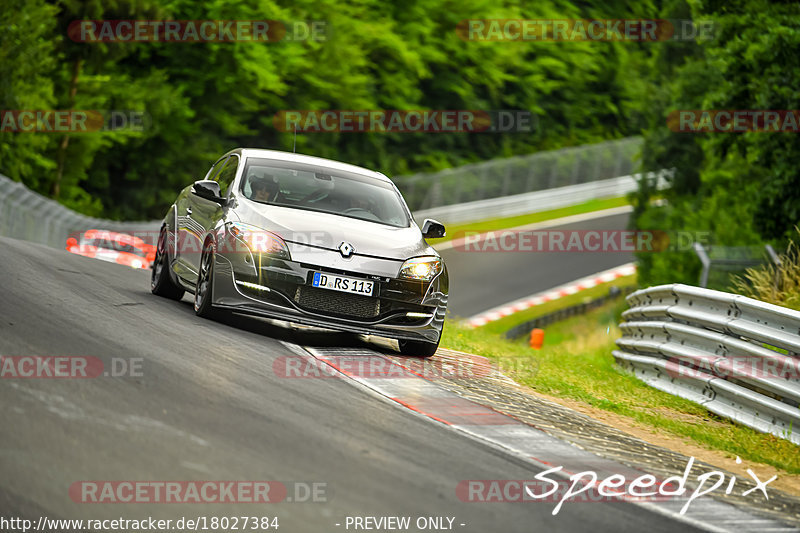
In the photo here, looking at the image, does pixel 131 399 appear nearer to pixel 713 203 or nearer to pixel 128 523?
pixel 128 523

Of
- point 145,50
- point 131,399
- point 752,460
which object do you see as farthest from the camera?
point 145,50


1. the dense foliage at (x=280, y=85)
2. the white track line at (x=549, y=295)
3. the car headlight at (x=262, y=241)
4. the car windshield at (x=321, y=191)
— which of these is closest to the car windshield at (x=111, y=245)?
the white track line at (x=549, y=295)

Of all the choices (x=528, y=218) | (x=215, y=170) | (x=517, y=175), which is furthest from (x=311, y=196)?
(x=517, y=175)

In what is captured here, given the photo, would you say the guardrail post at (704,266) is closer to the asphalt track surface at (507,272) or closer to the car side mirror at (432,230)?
the car side mirror at (432,230)

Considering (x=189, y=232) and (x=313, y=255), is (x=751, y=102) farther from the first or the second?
(x=313, y=255)

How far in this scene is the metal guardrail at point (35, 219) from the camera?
2236 centimetres

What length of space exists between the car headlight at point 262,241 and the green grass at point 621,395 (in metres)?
2.57

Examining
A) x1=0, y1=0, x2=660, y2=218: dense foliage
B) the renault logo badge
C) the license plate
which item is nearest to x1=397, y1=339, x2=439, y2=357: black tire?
the license plate

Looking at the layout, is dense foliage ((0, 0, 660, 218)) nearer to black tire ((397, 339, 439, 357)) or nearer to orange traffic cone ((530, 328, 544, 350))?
orange traffic cone ((530, 328, 544, 350))

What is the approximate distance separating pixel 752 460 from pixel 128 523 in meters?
5.19

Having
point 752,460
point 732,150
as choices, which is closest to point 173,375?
point 752,460

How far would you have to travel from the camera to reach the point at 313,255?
9.98m

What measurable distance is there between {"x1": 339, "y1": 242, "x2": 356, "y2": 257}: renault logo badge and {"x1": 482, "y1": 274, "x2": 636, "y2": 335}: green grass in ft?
60.5

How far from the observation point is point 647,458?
7746 mm
